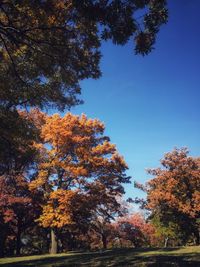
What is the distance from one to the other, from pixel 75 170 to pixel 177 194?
13313 mm

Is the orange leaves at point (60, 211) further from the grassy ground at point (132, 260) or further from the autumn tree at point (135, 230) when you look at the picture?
the autumn tree at point (135, 230)

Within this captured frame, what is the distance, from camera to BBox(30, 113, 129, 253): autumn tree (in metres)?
26.1

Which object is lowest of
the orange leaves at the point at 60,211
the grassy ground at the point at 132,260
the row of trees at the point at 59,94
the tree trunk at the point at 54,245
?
the grassy ground at the point at 132,260

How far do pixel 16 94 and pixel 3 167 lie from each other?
13.8 metres

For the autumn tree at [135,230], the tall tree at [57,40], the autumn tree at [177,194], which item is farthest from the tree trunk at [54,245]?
the autumn tree at [135,230]

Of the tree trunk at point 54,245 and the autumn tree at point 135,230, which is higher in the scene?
the autumn tree at point 135,230

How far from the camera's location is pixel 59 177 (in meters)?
28.2

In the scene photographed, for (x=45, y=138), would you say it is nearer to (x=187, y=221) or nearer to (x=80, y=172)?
(x=80, y=172)

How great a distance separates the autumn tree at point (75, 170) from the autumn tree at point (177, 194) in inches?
310

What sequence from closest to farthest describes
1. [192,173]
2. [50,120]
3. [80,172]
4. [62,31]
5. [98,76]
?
[62,31] → [98,76] → [80,172] → [50,120] → [192,173]

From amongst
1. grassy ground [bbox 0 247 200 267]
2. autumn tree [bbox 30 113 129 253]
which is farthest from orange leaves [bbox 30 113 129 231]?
grassy ground [bbox 0 247 200 267]

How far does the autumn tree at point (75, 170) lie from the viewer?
85.6ft

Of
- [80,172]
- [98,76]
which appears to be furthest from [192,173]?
[98,76]

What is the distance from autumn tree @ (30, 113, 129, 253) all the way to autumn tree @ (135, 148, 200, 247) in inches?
310
